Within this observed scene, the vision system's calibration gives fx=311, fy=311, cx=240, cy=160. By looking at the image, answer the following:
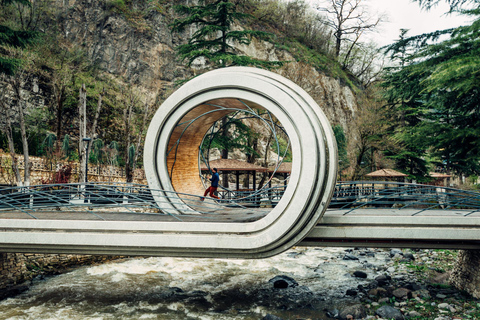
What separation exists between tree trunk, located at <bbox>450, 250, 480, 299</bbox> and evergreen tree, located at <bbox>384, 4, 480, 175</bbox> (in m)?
7.47

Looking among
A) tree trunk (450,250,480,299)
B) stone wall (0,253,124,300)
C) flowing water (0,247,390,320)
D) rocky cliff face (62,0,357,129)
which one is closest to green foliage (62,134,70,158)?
rocky cliff face (62,0,357,129)

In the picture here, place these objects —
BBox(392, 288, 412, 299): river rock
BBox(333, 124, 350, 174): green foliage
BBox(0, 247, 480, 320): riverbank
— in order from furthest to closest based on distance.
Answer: BBox(333, 124, 350, 174): green foliage → BBox(392, 288, 412, 299): river rock → BBox(0, 247, 480, 320): riverbank

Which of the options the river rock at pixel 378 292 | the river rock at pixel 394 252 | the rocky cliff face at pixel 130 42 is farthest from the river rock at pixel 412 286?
the rocky cliff face at pixel 130 42

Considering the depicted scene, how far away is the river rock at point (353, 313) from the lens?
8.14m

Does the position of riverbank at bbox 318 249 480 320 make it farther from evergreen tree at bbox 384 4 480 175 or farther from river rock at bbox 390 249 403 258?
evergreen tree at bbox 384 4 480 175

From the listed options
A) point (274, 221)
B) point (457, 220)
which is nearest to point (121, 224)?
point (274, 221)

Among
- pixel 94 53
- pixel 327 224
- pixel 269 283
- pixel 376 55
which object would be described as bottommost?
pixel 269 283

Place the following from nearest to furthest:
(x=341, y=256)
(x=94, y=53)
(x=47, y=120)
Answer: (x=341, y=256)
(x=47, y=120)
(x=94, y=53)

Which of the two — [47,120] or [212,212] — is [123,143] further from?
[212,212]

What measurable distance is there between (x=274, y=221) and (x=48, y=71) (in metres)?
26.3

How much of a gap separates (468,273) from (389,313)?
10.6 ft

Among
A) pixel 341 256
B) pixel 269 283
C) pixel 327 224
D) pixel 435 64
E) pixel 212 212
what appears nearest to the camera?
pixel 327 224

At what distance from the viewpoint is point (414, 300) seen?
899 cm

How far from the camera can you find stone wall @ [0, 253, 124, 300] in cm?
990
